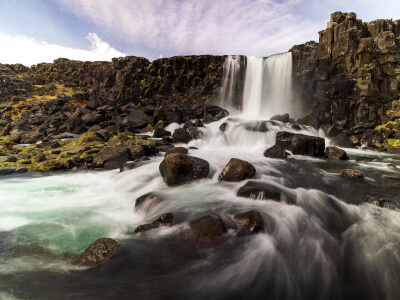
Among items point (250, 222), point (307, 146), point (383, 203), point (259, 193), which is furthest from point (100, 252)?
point (307, 146)

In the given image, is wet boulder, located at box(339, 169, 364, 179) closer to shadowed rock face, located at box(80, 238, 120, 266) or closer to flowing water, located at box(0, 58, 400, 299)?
flowing water, located at box(0, 58, 400, 299)

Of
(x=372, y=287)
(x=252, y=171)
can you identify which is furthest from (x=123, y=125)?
(x=372, y=287)

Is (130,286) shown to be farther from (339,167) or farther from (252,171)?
(339,167)

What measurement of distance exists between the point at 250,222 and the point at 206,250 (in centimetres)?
118

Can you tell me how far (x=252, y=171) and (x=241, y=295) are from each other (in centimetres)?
496

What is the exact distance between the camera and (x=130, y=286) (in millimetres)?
3430

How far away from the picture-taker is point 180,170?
7469 mm

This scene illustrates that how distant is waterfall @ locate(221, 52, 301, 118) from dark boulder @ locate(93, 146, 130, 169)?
19.5 metres

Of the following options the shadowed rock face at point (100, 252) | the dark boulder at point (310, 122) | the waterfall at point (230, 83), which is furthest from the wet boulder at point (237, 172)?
the waterfall at point (230, 83)

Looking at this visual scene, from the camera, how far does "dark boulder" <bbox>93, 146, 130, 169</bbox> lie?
1101 cm

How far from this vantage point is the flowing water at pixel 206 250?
3.46m

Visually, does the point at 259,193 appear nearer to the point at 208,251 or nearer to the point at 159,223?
the point at 208,251

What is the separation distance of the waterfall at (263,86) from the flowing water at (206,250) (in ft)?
65.1

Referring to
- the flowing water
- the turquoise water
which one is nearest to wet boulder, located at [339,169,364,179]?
the flowing water
